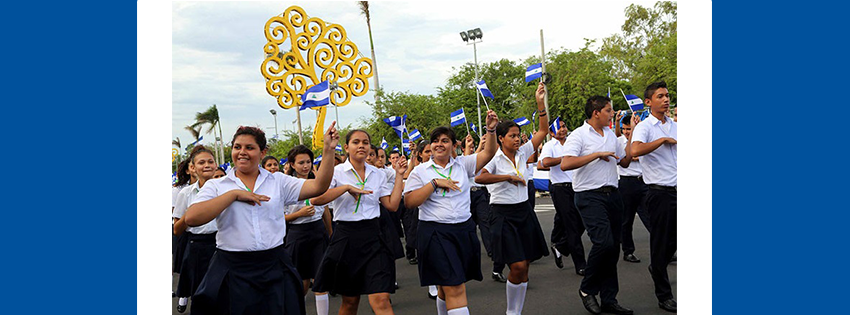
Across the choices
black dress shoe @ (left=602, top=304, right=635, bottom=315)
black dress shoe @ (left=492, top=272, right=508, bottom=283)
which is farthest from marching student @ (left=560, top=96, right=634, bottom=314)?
black dress shoe @ (left=492, top=272, right=508, bottom=283)

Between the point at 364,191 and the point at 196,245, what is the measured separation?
72.7 inches

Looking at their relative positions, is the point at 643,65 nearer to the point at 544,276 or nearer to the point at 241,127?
the point at 544,276

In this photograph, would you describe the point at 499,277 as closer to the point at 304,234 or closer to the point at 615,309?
the point at 615,309

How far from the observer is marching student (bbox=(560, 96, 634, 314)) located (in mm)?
5707

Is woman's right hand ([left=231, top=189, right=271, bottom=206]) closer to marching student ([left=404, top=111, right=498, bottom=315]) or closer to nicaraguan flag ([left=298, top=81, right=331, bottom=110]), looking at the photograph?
marching student ([left=404, top=111, right=498, bottom=315])

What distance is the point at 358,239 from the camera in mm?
5172

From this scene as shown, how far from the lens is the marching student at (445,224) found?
16.0 feet

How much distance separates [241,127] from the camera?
4.02 meters

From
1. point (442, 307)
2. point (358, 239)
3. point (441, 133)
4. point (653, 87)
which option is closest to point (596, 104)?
point (653, 87)

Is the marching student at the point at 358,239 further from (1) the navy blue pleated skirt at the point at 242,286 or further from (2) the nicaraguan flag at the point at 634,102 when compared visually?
(2) the nicaraguan flag at the point at 634,102

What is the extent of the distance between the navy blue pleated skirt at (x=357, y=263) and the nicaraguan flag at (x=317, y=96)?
1.13 m

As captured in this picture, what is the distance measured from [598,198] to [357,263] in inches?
87.7

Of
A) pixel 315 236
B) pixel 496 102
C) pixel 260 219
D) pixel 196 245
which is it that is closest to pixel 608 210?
pixel 315 236

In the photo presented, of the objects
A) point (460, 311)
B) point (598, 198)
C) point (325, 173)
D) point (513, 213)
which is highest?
point (325, 173)
